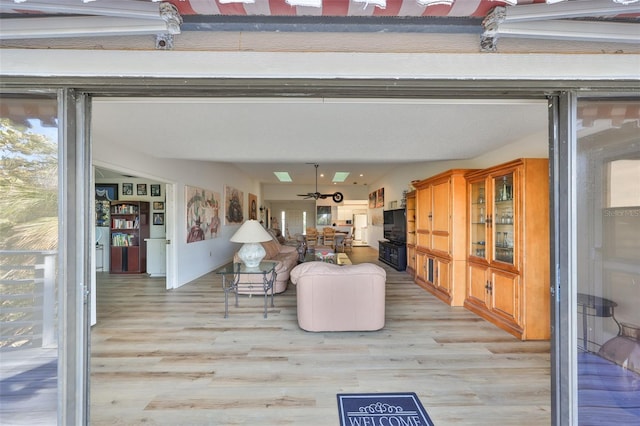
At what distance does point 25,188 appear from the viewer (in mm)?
1382

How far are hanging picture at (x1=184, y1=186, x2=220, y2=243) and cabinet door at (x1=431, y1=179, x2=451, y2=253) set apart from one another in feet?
15.4

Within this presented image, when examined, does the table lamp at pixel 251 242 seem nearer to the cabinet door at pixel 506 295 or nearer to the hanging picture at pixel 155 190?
the cabinet door at pixel 506 295

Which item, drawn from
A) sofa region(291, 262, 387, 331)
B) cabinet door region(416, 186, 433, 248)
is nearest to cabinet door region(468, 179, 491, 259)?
cabinet door region(416, 186, 433, 248)

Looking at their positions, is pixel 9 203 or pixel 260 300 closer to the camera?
pixel 9 203

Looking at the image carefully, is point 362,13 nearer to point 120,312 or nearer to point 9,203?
point 9,203

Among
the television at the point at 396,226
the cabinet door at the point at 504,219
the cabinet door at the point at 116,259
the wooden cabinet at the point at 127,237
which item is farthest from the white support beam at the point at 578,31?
the cabinet door at the point at 116,259

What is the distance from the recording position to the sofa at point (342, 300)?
3195 mm

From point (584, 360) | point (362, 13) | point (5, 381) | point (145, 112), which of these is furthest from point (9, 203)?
point (584, 360)

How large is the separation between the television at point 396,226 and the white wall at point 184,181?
446cm

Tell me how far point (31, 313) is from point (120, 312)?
3.00 m

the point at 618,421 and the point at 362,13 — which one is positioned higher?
the point at 362,13

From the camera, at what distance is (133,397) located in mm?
2076

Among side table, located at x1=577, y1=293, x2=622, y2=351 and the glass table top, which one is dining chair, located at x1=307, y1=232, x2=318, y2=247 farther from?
side table, located at x1=577, y1=293, x2=622, y2=351

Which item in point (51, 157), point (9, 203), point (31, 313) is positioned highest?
point (51, 157)
